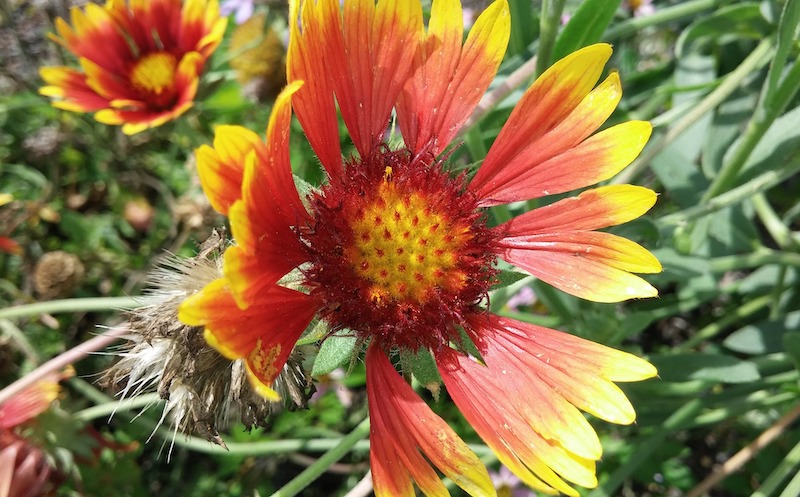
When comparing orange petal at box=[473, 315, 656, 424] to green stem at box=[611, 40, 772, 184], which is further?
green stem at box=[611, 40, 772, 184]

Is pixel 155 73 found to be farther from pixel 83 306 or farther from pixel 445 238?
pixel 445 238

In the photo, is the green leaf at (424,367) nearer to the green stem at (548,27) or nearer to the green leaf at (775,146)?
the green stem at (548,27)

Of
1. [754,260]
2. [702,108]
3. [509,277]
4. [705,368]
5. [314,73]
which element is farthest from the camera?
[754,260]

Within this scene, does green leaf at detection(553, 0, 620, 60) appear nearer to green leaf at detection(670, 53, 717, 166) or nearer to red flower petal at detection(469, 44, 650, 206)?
red flower petal at detection(469, 44, 650, 206)

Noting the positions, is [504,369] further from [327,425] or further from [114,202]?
[114,202]

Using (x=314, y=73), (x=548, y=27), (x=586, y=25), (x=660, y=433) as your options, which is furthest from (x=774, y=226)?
(x=314, y=73)

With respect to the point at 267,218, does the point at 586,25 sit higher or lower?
higher

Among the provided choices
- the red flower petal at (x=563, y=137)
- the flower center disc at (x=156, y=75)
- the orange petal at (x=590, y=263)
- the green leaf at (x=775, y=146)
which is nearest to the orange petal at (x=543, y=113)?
the red flower petal at (x=563, y=137)

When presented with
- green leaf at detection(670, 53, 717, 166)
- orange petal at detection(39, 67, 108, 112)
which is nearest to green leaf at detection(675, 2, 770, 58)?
green leaf at detection(670, 53, 717, 166)
